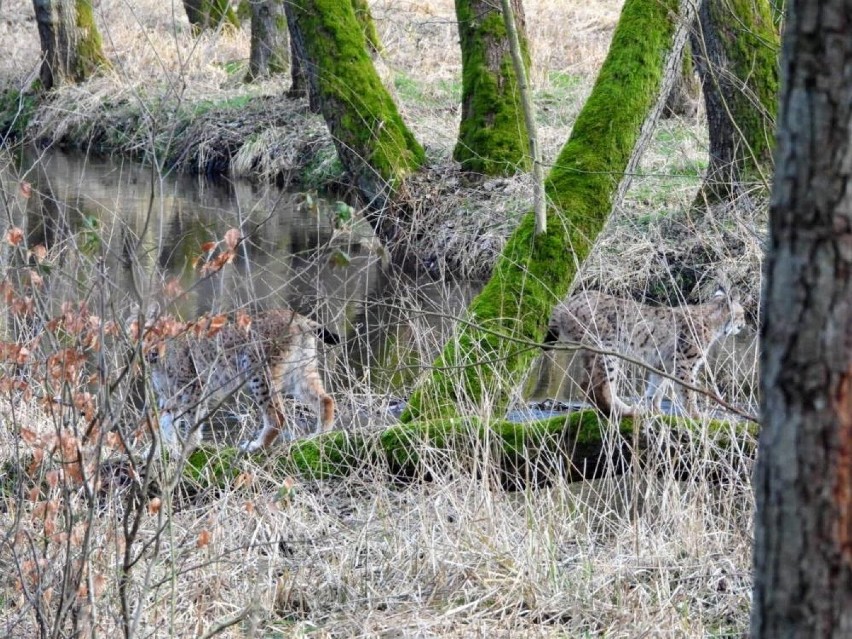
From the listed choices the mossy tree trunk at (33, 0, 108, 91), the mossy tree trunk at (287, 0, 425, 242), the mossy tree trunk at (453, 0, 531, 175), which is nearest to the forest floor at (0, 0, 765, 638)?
the mossy tree trunk at (287, 0, 425, 242)

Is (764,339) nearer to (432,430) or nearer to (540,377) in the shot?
(432,430)

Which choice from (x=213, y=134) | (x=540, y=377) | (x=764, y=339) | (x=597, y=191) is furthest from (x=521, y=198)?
(x=764, y=339)

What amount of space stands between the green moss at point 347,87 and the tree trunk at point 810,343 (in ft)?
27.4

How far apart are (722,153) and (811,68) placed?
893cm

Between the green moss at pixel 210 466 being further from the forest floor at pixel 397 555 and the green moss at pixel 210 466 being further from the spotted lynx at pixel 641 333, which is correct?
the spotted lynx at pixel 641 333

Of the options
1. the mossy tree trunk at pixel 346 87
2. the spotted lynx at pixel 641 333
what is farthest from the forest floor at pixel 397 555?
the mossy tree trunk at pixel 346 87

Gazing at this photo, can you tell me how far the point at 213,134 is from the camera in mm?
16297

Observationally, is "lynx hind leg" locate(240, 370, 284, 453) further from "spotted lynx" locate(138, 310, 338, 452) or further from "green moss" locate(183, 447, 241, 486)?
"green moss" locate(183, 447, 241, 486)

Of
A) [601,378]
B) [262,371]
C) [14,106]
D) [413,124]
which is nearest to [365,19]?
[413,124]

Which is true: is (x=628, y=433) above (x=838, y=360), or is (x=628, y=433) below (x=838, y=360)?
below

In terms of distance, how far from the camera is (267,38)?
1941 centimetres

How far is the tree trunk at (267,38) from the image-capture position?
62.8 feet

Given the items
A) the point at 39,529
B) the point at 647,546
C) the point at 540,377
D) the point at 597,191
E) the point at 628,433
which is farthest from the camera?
the point at 540,377

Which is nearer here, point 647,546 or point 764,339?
point 764,339
